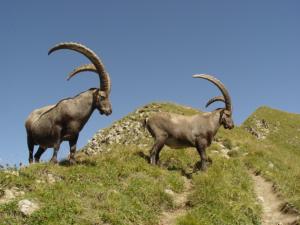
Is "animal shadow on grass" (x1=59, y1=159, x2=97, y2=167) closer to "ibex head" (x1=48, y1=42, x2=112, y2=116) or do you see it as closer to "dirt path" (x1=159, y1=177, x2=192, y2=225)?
"ibex head" (x1=48, y1=42, x2=112, y2=116)

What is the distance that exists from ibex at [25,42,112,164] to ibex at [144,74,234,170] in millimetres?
3101

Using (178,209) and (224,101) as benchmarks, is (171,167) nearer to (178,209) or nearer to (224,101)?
(224,101)

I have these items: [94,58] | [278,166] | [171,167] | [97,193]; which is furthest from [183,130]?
[278,166]

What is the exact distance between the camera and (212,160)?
21844 mm

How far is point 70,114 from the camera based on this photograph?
16531 millimetres

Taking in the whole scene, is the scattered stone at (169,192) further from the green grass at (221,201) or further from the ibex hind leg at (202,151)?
the ibex hind leg at (202,151)

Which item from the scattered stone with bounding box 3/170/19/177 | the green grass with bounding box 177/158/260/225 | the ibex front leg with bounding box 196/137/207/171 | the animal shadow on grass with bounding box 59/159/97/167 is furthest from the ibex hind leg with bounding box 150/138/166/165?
the scattered stone with bounding box 3/170/19/177

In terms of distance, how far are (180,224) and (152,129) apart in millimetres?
6971

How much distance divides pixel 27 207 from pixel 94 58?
7108 millimetres

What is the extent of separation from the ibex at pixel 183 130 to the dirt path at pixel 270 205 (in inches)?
113

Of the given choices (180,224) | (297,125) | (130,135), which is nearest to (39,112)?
(180,224)

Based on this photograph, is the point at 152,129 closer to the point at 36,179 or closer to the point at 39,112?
the point at 39,112

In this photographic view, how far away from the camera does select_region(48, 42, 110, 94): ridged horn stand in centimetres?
1630

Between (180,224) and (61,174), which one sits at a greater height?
(61,174)
